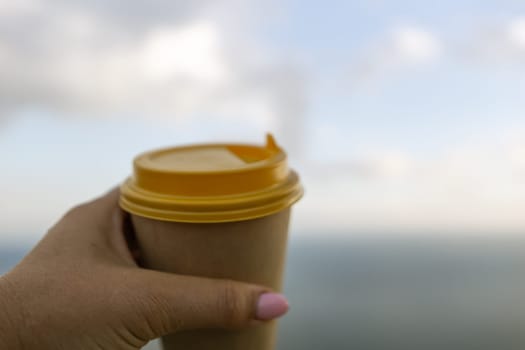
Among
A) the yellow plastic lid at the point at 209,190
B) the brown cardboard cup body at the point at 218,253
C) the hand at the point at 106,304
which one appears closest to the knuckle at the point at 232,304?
the hand at the point at 106,304

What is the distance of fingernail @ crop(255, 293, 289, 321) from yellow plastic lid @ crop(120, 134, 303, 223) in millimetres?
267

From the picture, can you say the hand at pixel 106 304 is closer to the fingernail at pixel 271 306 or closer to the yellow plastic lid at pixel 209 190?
the fingernail at pixel 271 306

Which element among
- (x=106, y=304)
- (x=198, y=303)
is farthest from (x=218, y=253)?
(x=106, y=304)

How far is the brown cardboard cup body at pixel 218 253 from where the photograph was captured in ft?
4.78

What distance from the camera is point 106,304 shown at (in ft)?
4.33

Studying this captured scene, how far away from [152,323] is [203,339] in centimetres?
27

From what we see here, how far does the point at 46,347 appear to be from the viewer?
4.31 feet

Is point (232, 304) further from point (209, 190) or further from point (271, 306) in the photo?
point (209, 190)

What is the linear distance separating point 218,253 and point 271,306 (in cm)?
25

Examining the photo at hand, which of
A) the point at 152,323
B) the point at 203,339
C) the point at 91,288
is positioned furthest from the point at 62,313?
the point at 203,339

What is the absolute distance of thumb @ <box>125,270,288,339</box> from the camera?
1.35 m

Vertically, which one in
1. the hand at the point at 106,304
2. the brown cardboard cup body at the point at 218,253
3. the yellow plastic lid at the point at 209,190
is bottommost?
the hand at the point at 106,304

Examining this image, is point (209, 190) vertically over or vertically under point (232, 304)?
over

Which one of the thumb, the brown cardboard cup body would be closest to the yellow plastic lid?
the brown cardboard cup body
